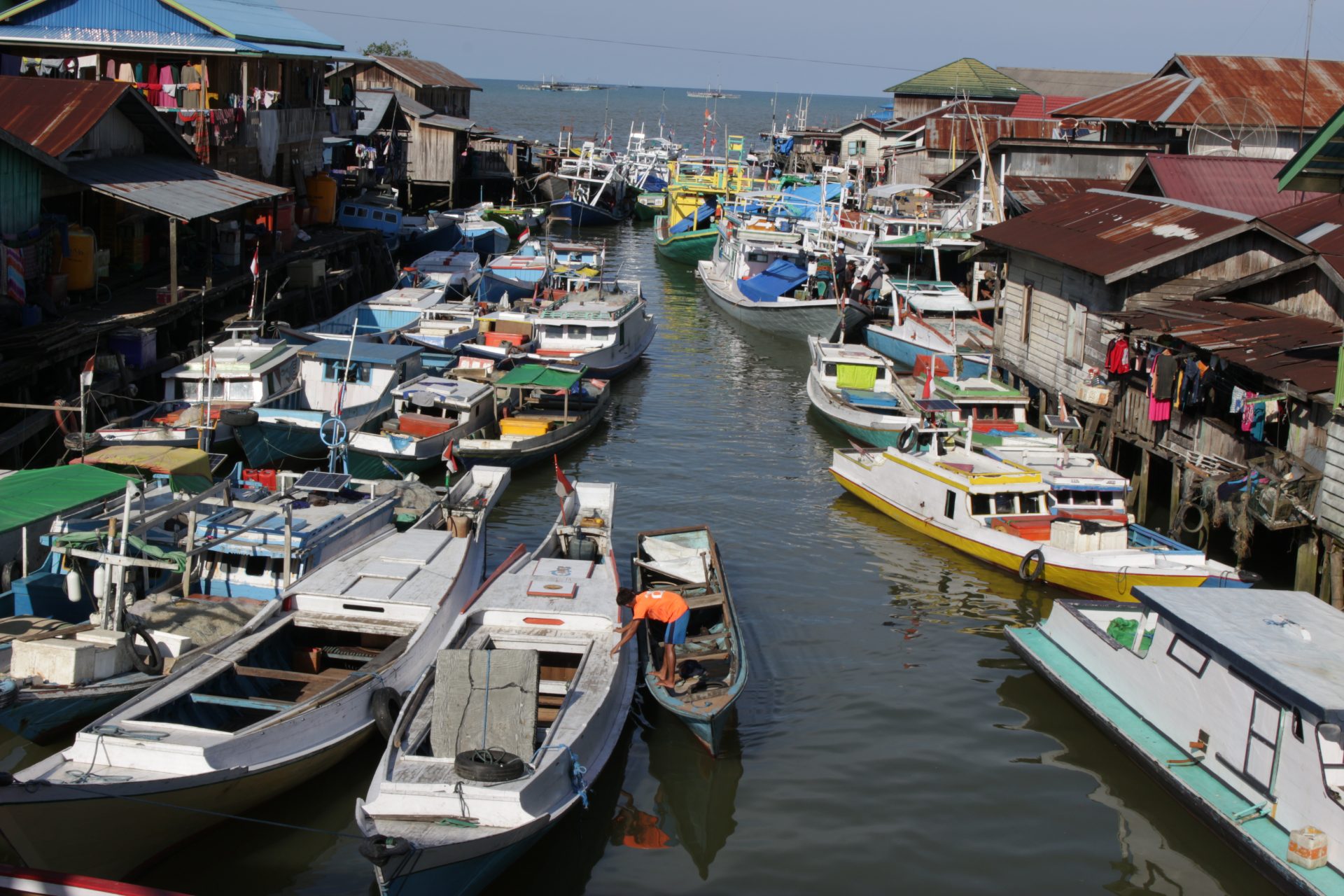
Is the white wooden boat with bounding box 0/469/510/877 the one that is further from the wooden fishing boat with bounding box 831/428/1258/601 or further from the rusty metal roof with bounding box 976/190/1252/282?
the rusty metal roof with bounding box 976/190/1252/282

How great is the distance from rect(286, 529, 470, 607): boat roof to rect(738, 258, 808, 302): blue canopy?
1049 inches

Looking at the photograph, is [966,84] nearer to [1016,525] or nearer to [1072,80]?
[1072,80]

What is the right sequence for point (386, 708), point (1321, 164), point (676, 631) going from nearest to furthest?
point (386, 708)
point (676, 631)
point (1321, 164)

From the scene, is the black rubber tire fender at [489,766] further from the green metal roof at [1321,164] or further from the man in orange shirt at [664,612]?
the green metal roof at [1321,164]

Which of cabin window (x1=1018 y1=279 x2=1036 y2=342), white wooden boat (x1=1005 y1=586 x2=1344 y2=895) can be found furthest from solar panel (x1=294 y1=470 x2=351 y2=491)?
cabin window (x1=1018 y1=279 x2=1036 y2=342)

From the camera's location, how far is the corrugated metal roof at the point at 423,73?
64812 mm

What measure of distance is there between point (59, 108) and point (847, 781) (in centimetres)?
2390

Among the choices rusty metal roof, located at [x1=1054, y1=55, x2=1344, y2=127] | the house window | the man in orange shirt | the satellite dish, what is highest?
rusty metal roof, located at [x1=1054, y1=55, x2=1344, y2=127]

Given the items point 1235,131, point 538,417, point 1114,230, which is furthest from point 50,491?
point 1235,131

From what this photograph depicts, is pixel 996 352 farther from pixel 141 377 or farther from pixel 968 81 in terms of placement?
pixel 968 81

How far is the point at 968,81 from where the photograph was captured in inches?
2832

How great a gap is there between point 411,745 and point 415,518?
7.70 m

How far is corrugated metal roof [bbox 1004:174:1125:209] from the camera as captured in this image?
39156 millimetres

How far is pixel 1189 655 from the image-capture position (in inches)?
558
